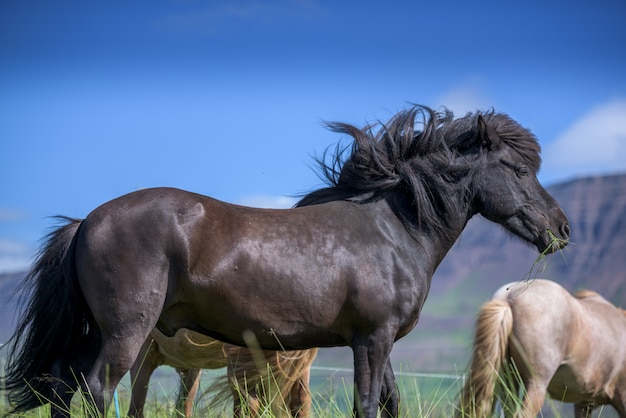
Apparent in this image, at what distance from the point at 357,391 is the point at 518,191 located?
68.1 inches

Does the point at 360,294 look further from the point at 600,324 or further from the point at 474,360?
the point at 600,324

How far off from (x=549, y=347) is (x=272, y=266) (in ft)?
16.6

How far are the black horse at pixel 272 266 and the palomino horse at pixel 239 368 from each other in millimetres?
1292

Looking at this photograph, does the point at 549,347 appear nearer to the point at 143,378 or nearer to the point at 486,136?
the point at 486,136

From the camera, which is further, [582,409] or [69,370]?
[582,409]

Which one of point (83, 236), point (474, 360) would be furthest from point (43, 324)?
point (474, 360)

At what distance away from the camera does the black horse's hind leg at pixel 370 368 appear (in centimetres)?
468

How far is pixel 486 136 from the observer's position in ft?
17.4

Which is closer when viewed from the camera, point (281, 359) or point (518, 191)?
point (518, 191)

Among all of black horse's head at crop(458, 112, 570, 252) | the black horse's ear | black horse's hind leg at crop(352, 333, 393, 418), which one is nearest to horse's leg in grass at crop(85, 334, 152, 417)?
black horse's hind leg at crop(352, 333, 393, 418)

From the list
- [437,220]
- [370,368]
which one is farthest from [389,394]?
[437,220]

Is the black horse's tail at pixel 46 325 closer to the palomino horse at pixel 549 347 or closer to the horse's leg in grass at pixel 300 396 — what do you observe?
the horse's leg in grass at pixel 300 396

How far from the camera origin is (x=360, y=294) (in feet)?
15.4

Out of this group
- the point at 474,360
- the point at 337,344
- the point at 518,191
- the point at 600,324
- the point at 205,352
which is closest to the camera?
the point at 337,344
